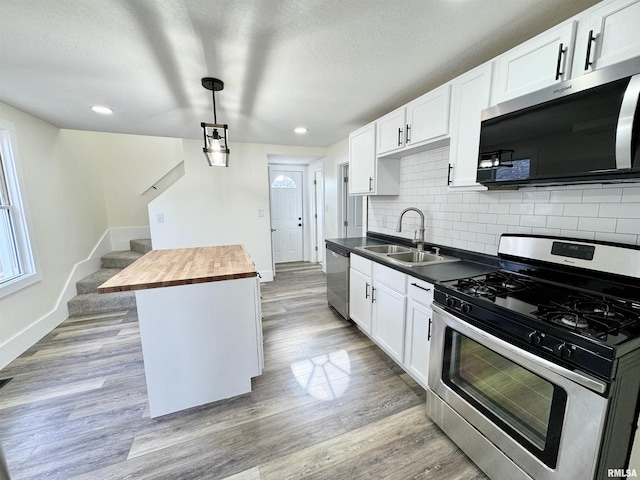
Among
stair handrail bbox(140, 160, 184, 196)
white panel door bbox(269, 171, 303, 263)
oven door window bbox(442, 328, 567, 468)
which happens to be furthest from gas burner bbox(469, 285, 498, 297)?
stair handrail bbox(140, 160, 184, 196)

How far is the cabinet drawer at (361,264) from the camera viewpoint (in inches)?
98.2

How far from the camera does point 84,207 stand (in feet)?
12.5

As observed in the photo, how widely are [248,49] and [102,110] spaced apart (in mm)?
2055

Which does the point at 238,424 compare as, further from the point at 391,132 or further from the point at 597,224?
the point at 391,132

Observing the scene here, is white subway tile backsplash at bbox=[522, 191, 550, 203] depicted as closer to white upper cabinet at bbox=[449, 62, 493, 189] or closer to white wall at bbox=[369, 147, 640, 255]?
white wall at bbox=[369, 147, 640, 255]

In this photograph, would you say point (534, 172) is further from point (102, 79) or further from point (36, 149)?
point (36, 149)

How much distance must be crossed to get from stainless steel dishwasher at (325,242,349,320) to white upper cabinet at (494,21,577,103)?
1895mm

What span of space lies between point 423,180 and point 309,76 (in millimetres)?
1447

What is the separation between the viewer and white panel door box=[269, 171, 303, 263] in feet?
18.4

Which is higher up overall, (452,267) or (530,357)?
(452,267)

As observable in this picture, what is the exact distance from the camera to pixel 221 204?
4.26 meters

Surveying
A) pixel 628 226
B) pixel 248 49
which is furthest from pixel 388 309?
pixel 248 49

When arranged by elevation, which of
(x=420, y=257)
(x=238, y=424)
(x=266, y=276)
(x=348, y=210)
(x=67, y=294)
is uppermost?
→ (x=348, y=210)

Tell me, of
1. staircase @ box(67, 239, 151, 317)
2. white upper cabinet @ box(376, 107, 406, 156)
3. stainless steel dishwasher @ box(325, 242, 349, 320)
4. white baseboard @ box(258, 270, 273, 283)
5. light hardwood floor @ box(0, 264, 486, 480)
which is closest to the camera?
light hardwood floor @ box(0, 264, 486, 480)
